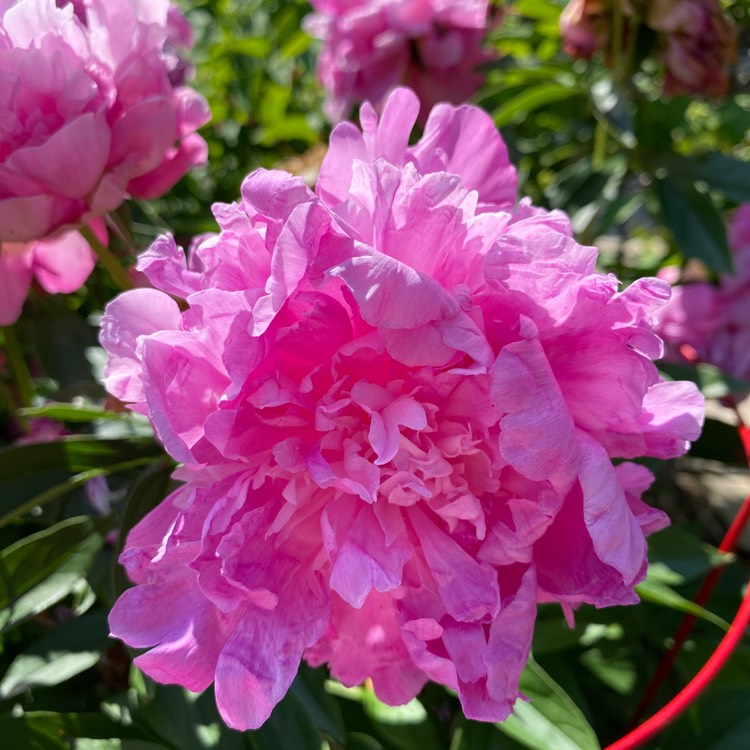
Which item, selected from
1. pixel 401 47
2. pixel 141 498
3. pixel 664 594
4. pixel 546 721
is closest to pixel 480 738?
pixel 546 721

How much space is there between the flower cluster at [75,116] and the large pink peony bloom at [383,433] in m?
0.14

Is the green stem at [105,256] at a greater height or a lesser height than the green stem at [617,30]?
greater

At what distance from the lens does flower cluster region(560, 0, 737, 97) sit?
0.96 m

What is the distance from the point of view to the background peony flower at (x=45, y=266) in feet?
2.06

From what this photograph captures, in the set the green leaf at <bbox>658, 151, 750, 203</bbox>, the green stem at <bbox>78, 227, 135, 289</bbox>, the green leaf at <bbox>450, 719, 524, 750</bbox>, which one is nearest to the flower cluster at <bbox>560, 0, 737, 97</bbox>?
the green leaf at <bbox>658, 151, 750, 203</bbox>

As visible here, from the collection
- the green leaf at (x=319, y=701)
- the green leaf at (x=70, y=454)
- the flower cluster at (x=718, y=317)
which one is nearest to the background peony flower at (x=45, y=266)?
the green leaf at (x=70, y=454)

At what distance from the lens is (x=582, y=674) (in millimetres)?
970

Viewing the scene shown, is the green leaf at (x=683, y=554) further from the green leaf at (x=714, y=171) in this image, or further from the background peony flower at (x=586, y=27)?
the background peony flower at (x=586, y=27)

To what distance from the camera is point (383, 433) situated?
407 millimetres

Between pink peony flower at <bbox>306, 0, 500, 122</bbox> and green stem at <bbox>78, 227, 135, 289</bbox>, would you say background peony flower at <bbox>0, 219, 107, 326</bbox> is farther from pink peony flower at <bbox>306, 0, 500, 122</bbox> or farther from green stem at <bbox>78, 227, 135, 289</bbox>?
pink peony flower at <bbox>306, 0, 500, 122</bbox>

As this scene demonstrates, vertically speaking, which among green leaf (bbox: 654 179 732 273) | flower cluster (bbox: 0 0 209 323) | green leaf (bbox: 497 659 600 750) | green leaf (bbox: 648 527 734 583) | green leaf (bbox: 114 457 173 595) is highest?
flower cluster (bbox: 0 0 209 323)

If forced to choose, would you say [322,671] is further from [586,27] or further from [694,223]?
[586,27]

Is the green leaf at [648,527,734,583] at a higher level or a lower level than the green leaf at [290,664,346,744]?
lower

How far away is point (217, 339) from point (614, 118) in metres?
0.80
